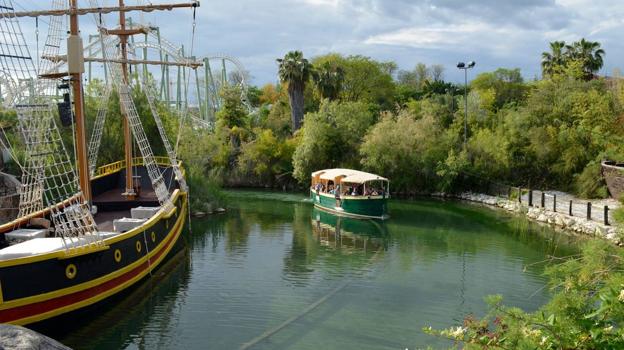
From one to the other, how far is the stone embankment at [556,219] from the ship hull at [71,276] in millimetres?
14456


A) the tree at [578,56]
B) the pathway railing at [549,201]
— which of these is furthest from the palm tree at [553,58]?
the pathway railing at [549,201]

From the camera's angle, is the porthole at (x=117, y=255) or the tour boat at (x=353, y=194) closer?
the porthole at (x=117, y=255)

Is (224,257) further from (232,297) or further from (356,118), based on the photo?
(356,118)

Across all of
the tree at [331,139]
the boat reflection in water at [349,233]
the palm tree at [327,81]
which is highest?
the palm tree at [327,81]

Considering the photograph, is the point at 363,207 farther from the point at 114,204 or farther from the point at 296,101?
the point at 296,101

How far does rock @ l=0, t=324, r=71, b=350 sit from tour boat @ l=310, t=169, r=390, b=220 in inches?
945

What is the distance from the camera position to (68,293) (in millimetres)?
12156

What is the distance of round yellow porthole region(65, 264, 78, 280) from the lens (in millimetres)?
12093

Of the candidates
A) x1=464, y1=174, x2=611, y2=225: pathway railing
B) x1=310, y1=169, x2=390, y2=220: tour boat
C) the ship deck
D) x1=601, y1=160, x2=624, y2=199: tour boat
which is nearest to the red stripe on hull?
the ship deck

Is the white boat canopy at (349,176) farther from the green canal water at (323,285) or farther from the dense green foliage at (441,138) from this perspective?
the dense green foliage at (441,138)

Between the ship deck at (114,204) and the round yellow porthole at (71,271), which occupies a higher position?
the ship deck at (114,204)

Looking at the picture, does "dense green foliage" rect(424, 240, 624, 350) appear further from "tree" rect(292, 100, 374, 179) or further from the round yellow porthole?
"tree" rect(292, 100, 374, 179)

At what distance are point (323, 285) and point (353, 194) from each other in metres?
13.0

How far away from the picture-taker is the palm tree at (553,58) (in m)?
46.8
